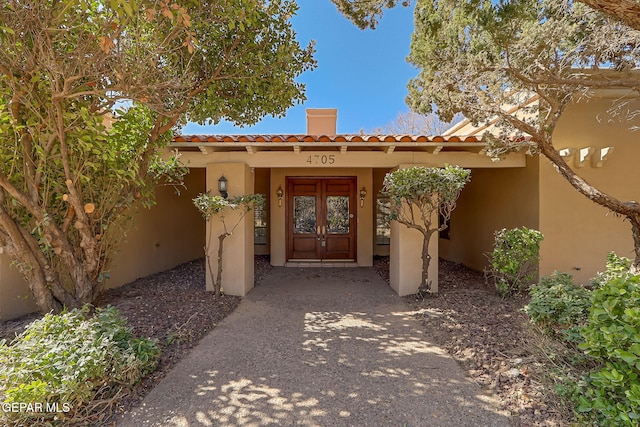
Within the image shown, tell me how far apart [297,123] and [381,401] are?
33.6 feet

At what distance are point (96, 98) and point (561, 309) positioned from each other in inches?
248

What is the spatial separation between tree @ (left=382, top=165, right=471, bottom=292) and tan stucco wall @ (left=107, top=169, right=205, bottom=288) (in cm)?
515

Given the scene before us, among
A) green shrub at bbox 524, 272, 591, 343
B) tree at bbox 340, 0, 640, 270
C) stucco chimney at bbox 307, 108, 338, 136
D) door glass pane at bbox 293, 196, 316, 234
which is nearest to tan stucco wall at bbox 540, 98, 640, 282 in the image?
tree at bbox 340, 0, 640, 270

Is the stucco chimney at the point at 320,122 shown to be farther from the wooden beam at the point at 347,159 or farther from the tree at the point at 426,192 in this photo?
the tree at the point at 426,192

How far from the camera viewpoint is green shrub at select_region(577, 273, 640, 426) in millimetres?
2039

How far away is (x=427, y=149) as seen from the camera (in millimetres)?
6340

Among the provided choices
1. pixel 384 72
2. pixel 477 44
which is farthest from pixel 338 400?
pixel 384 72

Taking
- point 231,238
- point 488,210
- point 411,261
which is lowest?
point 411,261

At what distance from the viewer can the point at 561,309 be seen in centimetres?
311

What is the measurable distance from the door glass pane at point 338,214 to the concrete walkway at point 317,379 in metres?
4.59

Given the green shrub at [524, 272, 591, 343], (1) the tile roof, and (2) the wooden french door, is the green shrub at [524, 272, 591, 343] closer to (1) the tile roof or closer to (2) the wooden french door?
(1) the tile roof

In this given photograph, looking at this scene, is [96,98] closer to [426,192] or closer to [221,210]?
[221,210]

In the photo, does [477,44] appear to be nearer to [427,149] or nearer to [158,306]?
[427,149]

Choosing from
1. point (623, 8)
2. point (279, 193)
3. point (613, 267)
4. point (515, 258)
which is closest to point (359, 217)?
point (279, 193)
